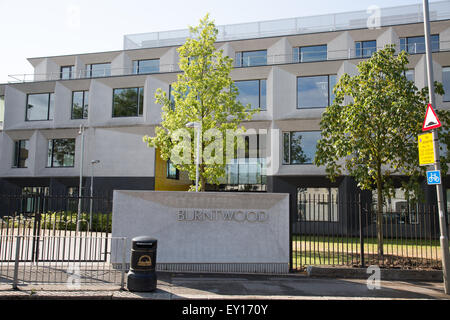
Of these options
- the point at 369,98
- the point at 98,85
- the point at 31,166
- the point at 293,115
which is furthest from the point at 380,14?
the point at 31,166

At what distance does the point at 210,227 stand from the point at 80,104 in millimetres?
21864

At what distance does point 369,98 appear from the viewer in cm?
1242

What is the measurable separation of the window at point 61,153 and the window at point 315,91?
1742 cm

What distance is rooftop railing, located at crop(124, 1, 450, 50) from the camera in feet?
91.4

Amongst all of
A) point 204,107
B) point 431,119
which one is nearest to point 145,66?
point 204,107

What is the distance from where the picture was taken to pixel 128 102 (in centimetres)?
2769

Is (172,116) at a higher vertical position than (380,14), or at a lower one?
lower

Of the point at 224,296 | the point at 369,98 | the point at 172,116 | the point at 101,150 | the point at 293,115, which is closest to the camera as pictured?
the point at 224,296

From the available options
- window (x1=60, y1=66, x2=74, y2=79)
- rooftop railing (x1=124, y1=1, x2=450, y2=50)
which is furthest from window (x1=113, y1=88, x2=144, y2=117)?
window (x1=60, y1=66, x2=74, y2=79)

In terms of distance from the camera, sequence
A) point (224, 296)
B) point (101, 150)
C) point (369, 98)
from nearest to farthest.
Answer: point (224, 296), point (369, 98), point (101, 150)

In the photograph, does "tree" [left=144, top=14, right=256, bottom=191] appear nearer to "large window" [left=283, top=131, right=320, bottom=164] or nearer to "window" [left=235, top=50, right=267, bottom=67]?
"large window" [left=283, top=131, right=320, bottom=164]
